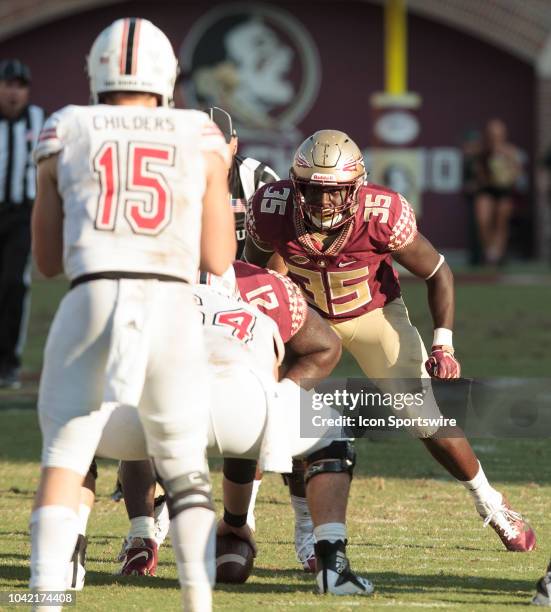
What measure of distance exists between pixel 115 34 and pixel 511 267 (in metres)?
17.5

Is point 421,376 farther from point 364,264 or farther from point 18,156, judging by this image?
point 18,156

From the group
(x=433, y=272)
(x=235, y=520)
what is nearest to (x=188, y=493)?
(x=235, y=520)

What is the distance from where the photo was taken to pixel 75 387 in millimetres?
3957

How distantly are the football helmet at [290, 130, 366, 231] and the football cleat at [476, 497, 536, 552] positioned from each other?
1193mm

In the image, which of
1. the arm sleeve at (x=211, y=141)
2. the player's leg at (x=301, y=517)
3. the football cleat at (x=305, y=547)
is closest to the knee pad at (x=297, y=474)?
the player's leg at (x=301, y=517)

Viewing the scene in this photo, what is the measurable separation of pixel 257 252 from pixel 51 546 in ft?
7.27

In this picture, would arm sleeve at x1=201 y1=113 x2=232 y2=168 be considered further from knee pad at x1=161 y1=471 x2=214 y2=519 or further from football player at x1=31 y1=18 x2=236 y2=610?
knee pad at x1=161 y1=471 x2=214 y2=519

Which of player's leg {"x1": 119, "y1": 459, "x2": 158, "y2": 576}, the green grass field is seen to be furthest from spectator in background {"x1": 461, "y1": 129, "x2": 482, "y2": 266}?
player's leg {"x1": 119, "y1": 459, "x2": 158, "y2": 576}

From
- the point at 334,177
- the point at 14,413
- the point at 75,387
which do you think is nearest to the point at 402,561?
the point at 334,177

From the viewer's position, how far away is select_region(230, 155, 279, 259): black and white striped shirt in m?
6.15

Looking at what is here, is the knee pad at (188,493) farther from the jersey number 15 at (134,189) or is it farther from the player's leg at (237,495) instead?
the player's leg at (237,495)

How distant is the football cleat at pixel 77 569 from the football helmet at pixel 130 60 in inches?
59.1

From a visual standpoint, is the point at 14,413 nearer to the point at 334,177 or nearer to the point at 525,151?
the point at 334,177

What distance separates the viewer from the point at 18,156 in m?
9.99
